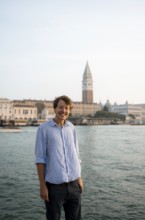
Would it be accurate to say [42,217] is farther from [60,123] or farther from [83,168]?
[83,168]

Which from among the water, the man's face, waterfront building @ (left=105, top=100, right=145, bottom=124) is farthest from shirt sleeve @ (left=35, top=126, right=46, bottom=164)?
waterfront building @ (left=105, top=100, right=145, bottom=124)

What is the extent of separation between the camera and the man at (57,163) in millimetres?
3434

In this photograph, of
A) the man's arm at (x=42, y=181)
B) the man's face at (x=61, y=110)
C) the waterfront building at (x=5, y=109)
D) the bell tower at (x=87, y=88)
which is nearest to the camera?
the man's arm at (x=42, y=181)

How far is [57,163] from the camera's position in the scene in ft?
11.4

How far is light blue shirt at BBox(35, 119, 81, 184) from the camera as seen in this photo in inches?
135

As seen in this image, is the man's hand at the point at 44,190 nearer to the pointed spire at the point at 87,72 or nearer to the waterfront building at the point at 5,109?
the waterfront building at the point at 5,109

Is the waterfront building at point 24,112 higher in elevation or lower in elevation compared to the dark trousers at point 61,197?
higher

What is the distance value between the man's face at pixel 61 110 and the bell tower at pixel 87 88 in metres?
142

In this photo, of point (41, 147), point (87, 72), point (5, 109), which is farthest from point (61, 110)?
point (87, 72)

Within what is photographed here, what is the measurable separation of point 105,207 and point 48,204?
15.3 ft

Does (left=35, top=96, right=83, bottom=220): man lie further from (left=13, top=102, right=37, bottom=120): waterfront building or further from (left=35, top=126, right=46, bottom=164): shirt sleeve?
(left=13, top=102, right=37, bottom=120): waterfront building

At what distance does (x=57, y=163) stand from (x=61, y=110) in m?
0.59

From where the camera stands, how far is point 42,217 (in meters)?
7.09

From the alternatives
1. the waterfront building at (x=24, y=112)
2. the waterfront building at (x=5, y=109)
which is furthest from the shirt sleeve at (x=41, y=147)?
the waterfront building at (x=24, y=112)
